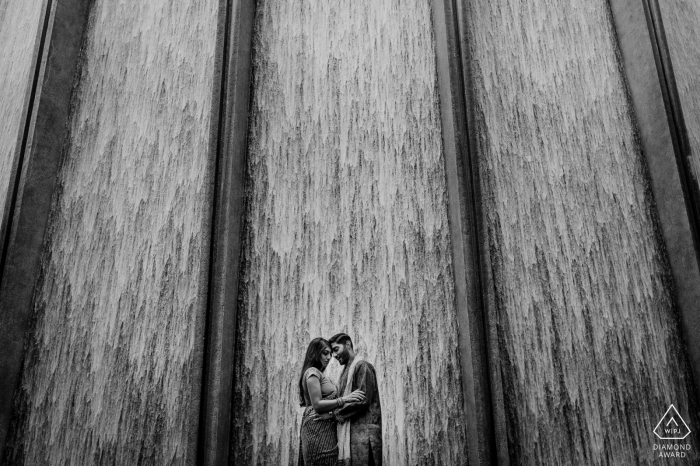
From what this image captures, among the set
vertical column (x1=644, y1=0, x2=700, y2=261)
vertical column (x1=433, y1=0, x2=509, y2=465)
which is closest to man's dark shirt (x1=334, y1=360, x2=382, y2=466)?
vertical column (x1=433, y1=0, x2=509, y2=465)

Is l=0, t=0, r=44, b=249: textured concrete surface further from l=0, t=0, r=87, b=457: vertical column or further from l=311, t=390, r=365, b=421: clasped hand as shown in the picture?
l=311, t=390, r=365, b=421: clasped hand

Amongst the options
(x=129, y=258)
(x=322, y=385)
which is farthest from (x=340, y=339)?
(x=129, y=258)

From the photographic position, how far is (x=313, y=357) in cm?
210

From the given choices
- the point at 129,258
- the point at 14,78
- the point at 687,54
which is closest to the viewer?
the point at 129,258

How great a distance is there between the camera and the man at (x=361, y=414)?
6.45 ft

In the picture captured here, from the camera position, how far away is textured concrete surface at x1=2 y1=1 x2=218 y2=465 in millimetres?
2141

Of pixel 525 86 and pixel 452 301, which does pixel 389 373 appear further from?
pixel 525 86

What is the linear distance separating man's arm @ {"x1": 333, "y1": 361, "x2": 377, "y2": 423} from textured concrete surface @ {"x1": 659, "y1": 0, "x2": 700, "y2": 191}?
1402 millimetres

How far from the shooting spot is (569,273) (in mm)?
2184

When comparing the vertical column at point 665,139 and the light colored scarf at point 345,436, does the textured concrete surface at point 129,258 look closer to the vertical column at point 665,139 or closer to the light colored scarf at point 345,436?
the light colored scarf at point 345,436

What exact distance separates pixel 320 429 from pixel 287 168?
41.5 inches

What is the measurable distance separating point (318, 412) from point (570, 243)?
45.0 inches

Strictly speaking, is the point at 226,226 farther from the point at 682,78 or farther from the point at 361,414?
the point at 682,78

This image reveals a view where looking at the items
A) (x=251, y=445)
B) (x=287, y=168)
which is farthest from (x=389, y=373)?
(x=287, y=168)
